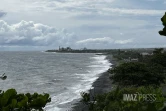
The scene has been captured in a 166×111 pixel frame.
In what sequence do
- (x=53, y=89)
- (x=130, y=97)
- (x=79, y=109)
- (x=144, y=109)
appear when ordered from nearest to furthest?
1. (x=144, y=109)
2. (x=130, y=97)
3. (x=79, y=109)
4. (x=53, y=89)

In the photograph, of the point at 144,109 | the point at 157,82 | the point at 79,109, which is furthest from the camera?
the point at 157,82

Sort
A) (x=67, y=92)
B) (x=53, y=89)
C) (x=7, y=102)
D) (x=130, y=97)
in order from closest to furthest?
(x=7, y=102) → (x=130, y=97) → (x=67, y=92) → (x=53, y=89)

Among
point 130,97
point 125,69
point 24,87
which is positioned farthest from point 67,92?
point 130,97

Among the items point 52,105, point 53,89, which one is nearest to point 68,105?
point 52,105

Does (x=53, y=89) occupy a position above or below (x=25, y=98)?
below

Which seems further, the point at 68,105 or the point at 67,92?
the point at 67,92

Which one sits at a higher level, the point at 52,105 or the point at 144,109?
the point at 144,109

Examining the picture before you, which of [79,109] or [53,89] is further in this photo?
[53,89]

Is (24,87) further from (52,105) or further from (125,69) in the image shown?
(125,69)

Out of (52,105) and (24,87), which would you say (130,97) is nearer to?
(52,105)
